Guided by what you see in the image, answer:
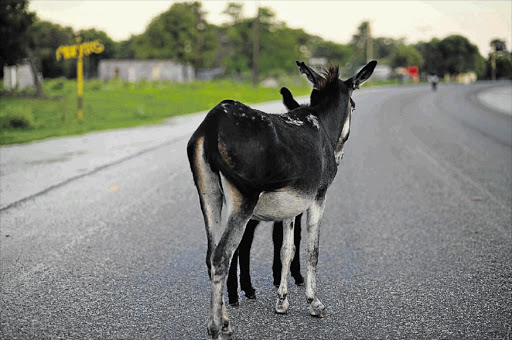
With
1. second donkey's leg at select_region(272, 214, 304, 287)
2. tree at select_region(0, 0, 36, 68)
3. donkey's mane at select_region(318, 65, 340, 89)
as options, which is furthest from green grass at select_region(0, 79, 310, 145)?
donkey's mane at select_region(318, 65, 340, 89)

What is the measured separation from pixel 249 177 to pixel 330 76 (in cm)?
153

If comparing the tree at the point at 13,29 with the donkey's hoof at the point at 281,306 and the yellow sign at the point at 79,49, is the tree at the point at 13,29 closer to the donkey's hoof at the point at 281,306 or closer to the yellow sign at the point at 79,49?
the yellow sign at the point at 79,49

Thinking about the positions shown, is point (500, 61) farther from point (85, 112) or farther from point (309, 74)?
point (309, 74)

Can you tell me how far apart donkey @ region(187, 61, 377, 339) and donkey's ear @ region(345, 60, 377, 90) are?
0.70 metres

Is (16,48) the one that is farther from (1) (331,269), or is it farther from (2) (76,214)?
(1) (331,269)

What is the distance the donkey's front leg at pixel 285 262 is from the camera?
4.35 m

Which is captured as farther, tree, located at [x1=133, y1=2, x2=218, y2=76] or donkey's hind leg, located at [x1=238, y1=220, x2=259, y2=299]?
tree, located at [x1=133, y1=2, x2=218, y2=76]

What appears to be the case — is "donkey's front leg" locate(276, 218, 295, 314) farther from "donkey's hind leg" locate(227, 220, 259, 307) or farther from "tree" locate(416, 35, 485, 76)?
"tree" locate(416, 35, 485, 76)

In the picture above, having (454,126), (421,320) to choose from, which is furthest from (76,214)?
(454,126)

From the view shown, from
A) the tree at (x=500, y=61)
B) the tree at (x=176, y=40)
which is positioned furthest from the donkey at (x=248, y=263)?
the tree at (x=500, y=61)

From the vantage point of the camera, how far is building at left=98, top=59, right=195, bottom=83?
93625mm

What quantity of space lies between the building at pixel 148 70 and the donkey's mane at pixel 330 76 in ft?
287

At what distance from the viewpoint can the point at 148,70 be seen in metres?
94.7

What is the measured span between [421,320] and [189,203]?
489cm
